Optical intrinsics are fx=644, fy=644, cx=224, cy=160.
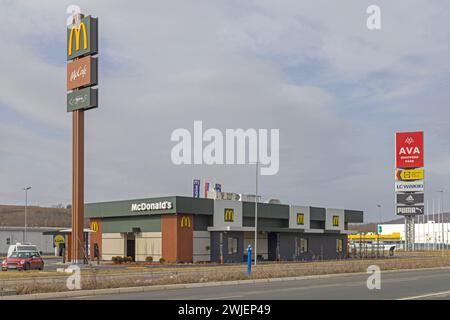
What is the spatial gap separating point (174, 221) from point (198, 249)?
393cm

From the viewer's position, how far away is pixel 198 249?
58.2 metres

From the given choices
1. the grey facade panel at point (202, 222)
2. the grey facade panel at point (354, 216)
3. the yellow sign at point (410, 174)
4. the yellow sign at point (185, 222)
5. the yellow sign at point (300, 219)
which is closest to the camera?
the yellow sign at point (185, 222)

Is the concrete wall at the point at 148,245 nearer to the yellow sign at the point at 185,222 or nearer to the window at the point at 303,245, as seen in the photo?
the yellow sign at the point at 185,222

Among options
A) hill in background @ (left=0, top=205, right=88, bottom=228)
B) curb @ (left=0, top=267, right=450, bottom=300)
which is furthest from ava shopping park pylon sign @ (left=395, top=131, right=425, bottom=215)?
Answer: hill in background @ (left=0, top=205, right=88, bottom=228)

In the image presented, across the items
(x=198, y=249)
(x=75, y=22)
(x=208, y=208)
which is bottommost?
(x=198, y=249)

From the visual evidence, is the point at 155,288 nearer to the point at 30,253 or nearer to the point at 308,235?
the point at 30,253

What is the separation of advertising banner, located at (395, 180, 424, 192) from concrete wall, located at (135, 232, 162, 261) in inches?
2505

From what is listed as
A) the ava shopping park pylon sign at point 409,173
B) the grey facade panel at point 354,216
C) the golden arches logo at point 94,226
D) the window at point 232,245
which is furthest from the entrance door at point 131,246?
the ava shopping park pylon sign at point 409,173

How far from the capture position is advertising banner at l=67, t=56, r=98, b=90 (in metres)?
46.2

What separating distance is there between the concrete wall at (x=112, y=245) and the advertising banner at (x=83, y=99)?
18.5 meters

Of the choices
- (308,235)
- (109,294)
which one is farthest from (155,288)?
(308,235)

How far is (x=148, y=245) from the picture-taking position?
2331 inches

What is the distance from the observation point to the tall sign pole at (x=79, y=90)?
46.2 metres

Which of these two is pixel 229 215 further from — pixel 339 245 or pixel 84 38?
pixel 84 38
